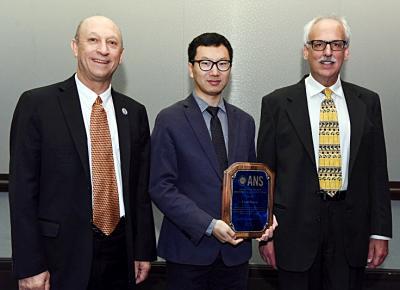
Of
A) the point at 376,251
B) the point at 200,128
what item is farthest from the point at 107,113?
the point at 376,251

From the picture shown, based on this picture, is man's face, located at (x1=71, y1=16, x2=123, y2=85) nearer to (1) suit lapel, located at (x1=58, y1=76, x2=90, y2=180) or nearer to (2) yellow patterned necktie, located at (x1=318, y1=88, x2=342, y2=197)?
(1) suit lapel, located at (x1=58, y1=76, x2=90, y2=180)

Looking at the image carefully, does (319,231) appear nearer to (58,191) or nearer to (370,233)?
(370,233)

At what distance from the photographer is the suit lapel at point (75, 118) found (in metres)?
2.20

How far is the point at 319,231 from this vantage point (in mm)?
2455

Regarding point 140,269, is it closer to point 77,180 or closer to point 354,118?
A: point 77,180

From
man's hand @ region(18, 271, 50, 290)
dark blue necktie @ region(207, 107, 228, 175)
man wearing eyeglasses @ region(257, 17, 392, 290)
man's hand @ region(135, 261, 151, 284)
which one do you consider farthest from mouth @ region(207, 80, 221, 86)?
man's hand @ region(18, 271, 50, 290)

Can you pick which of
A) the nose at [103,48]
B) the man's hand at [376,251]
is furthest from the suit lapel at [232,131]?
the man's hand at [376,251]

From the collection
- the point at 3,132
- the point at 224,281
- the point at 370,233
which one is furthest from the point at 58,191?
the point at 3,132

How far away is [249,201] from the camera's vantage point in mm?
2279

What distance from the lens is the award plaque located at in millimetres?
2238

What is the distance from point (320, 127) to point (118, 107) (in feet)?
2.98

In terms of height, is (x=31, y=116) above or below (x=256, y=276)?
above

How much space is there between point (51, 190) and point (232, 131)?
2.64ft

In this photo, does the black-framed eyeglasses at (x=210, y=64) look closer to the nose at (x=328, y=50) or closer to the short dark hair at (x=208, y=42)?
the short dark hair at (x=208, y=42)
